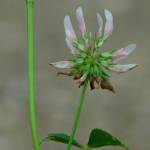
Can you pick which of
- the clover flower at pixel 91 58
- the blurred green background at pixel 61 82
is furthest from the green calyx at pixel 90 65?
the blurred green background at pixel 61 82

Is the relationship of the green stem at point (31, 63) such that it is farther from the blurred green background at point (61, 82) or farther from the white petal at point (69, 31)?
the blurred green background at point (61, 82)

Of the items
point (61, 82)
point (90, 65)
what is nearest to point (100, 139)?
point (90, 65)

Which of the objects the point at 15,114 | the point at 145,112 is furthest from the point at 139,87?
the point at 15,114

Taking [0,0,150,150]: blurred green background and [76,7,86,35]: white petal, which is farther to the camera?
[0,0,150,150]: blurred green background

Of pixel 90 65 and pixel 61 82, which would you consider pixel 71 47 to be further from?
pixel 61 82

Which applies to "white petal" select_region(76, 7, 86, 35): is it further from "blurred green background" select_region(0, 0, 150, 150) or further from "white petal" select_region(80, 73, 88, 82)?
"blurred green background" select_region(0, 0, 150, 150)

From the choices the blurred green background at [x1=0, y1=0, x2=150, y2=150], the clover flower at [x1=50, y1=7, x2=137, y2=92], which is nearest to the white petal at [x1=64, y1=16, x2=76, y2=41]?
the clover flower at [x1=50, y1=7, x2=137, y2=92]
